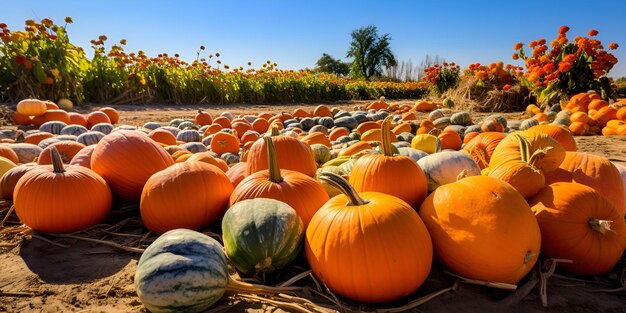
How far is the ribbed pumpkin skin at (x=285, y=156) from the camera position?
277 cm

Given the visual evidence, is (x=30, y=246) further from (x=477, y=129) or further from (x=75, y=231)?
(x=477, y=129)

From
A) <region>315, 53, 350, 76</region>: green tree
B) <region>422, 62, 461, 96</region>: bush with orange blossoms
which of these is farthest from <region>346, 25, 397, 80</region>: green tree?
<region>422, 62, 461, 96</region>: bush with orange blossoms

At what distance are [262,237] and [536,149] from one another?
6.60 ft

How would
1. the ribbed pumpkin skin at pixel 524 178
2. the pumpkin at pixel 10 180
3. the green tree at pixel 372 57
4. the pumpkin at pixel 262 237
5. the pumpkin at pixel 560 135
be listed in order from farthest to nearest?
the green tree at pixel 372 57 → the pumpkin at pixel 560 135 → the pumpkin at pixel 10 180 → the ribbed pumpkin skin at pixel 524 178 → the pumpkin at pixel 262 237

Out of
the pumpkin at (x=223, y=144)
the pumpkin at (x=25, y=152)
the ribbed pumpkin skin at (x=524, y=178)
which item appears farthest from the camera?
the pumpkin at (x=223, y=144)

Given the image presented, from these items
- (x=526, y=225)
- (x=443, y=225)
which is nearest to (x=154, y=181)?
(x=443, y=225)

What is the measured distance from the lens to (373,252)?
62.7 inches

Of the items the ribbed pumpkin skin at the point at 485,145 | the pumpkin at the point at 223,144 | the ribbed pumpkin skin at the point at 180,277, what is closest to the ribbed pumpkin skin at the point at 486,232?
the ribbed pumpkin skin at the point at 180,277

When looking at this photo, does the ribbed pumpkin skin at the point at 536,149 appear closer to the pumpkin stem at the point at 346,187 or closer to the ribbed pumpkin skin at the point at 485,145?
the ribbed pumpkin skin at the point at 485,145

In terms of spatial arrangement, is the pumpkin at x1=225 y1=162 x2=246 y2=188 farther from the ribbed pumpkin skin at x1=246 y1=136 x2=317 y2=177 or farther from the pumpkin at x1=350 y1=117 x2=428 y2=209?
the pumpkin at x1=350 y1=117 x2=428 y2=209

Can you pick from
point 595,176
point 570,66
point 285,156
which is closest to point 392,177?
point 285,156

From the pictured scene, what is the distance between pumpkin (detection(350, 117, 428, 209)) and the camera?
215 cm

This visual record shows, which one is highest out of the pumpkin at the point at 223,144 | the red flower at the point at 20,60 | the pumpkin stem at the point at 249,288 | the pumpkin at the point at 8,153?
the red flower at the point at 20,60

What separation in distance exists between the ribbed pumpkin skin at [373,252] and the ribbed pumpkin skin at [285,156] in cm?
114
